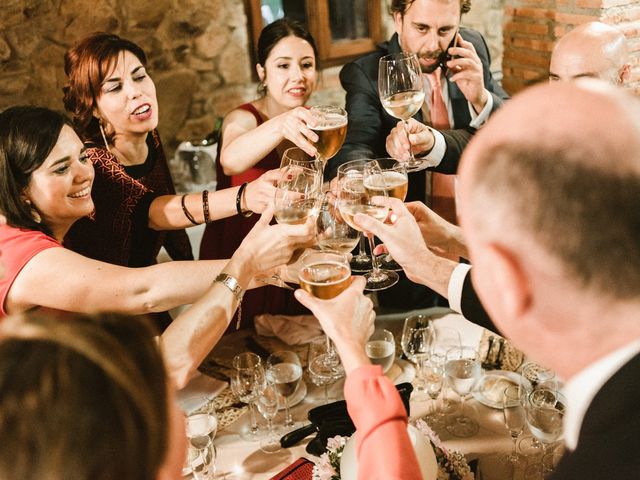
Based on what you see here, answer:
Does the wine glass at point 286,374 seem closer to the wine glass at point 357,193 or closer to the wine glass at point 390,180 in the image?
the wine glass at point 357,193

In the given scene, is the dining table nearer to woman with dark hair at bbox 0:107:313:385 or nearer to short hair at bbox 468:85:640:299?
woman with dark hair at bbox 0:107:313:385

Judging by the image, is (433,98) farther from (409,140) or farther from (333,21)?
(333,21)

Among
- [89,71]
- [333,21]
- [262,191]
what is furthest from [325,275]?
[333,21]

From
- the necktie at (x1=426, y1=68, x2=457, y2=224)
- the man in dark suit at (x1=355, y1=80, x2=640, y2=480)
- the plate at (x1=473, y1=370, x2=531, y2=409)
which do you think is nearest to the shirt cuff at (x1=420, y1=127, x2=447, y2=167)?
the necktie at (x1=426, y1=68, x2=457, y2=224)

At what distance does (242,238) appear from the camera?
2650 millimetres

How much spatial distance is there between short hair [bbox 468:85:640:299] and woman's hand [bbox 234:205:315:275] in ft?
3.08

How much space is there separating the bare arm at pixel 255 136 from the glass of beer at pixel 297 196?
368 millimetres

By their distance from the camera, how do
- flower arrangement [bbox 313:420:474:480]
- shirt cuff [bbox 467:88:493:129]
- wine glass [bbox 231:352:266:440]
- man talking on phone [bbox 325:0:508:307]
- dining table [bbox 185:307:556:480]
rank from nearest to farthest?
flower arrangement [bbox 313:420:474:480] → dining table [bbox 185:307:556:480] → wine glass [bbox 231:352:266:440] → man talking on phone [bbox 325:0:508:307] → shirt cuff [bbox 467:88:493:129]

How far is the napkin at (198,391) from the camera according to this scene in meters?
1.65

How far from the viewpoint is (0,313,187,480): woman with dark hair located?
665 mm

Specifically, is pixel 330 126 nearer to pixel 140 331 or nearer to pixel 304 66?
pixel 304 66

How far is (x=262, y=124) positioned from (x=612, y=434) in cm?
199

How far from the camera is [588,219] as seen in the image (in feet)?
2.33

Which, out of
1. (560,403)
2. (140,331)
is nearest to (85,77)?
(140,331)
